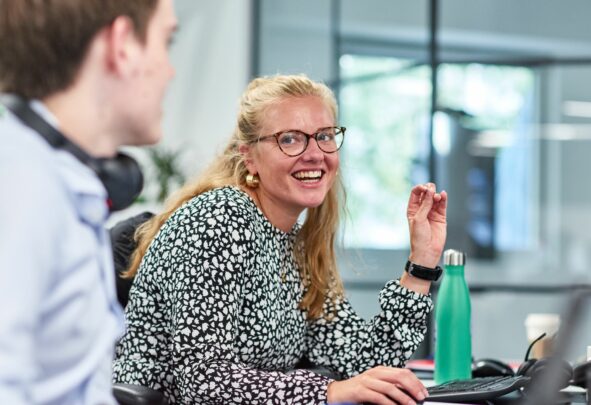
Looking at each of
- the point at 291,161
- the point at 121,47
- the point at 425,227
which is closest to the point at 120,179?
the point at 121,47

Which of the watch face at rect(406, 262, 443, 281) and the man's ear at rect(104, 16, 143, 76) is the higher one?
the man's ear at rect(104, 16, 143, 76)

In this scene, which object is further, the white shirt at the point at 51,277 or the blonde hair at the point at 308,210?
the blonde hair at the point at 308,210

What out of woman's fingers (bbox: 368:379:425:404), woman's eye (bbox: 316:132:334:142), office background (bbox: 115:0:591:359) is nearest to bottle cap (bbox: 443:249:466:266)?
woman's eye (bbox: 316:132:334:142)

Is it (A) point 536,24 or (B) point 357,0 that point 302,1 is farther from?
(A) point 536,24

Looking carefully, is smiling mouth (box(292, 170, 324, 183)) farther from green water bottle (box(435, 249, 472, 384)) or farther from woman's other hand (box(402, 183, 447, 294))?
green water bottle (box(435, 249, 472, 384))

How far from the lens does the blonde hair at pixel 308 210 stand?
6.72ft

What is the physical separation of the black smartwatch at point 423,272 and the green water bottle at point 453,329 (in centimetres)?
7

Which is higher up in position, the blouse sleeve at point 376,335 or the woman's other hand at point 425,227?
the woman's other hand at point 425,227

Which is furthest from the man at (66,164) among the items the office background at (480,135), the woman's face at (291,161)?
the office background at (480,135)

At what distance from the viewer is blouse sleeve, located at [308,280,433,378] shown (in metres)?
2.12

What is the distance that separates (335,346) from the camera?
215 centimetres

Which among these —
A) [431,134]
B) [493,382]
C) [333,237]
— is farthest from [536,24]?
[493,382]

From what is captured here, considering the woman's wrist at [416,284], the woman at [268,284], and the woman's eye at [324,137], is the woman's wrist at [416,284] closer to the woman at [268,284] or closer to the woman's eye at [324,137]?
the woman at [268,284]

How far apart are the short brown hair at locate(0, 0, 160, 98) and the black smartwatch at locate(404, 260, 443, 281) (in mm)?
1242
